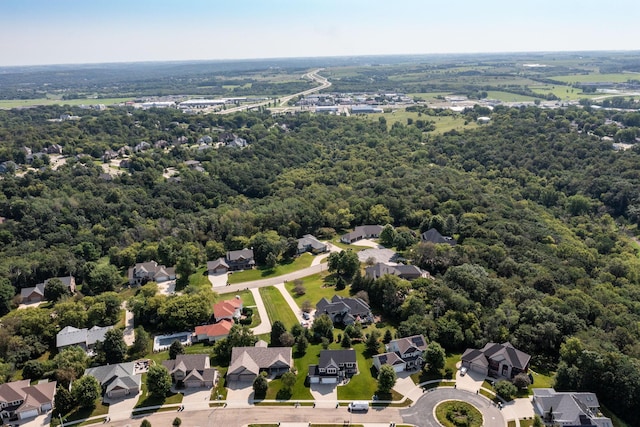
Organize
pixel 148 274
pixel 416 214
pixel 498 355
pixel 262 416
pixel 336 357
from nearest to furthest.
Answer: pixel 262 416
pixel 498 355
pixel 336 357
pixel 148 274
pixel 416 214

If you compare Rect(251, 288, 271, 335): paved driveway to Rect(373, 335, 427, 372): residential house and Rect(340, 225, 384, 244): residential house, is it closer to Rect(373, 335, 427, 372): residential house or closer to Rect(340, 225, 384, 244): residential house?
Rect(373, 335, 427, 372): residential house

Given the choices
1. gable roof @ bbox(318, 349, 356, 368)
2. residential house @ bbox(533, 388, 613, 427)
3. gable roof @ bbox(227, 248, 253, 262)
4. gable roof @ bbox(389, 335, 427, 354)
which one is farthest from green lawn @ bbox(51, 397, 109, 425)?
residential house @ bbox(533, 388, 613, 427)

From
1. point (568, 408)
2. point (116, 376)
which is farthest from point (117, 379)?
point (568, 408)

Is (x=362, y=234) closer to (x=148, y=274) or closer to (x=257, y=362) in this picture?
(x=148, y=274)

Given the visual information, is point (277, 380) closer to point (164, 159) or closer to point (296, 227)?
point (296, 227)

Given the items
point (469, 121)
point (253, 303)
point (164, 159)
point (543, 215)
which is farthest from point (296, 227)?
point (469, 121)
